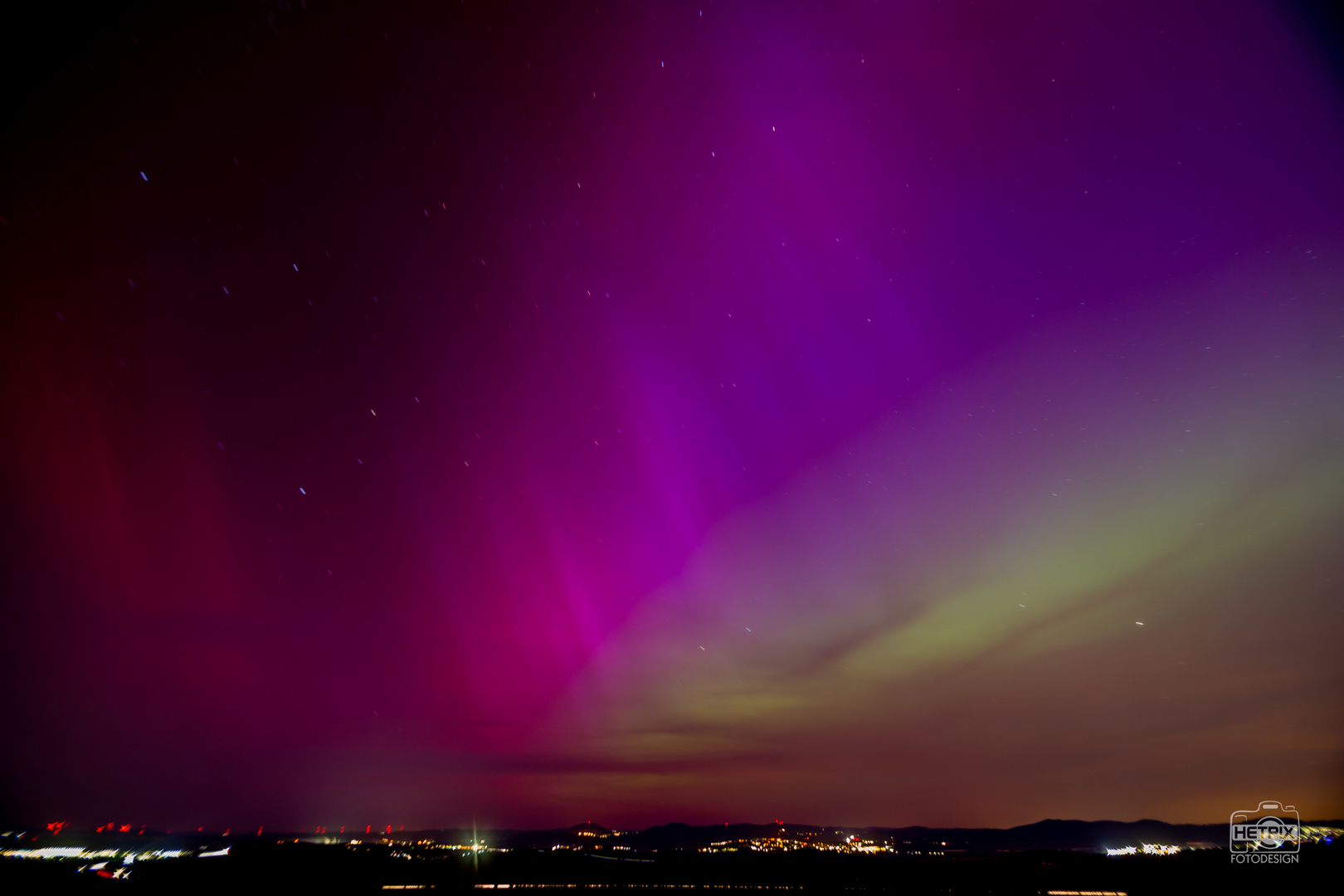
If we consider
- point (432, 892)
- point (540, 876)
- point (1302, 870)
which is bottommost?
point (540, 876)

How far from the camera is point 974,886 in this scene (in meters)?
53.0

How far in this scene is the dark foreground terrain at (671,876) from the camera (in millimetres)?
49062

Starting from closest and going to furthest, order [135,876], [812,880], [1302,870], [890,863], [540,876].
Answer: [1302,870] < [135,876] < [812,880] < [540,876] < [890,863]

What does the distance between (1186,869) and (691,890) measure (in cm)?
4634

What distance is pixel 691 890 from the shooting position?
5200cm

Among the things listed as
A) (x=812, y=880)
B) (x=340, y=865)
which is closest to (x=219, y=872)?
(x=340, y=865)

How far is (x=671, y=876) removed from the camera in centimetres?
6769

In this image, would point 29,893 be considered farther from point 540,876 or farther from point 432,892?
point 540,876

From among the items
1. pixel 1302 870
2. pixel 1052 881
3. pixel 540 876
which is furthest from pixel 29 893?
pixel 1302 870

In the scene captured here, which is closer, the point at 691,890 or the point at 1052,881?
the point at 691,890

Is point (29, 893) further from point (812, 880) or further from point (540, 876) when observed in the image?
point (812, 880)

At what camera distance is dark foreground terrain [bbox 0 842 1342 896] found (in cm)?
4906

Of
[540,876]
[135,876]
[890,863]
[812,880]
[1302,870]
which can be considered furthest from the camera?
[890,863]

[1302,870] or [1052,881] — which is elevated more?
[1302,870]
